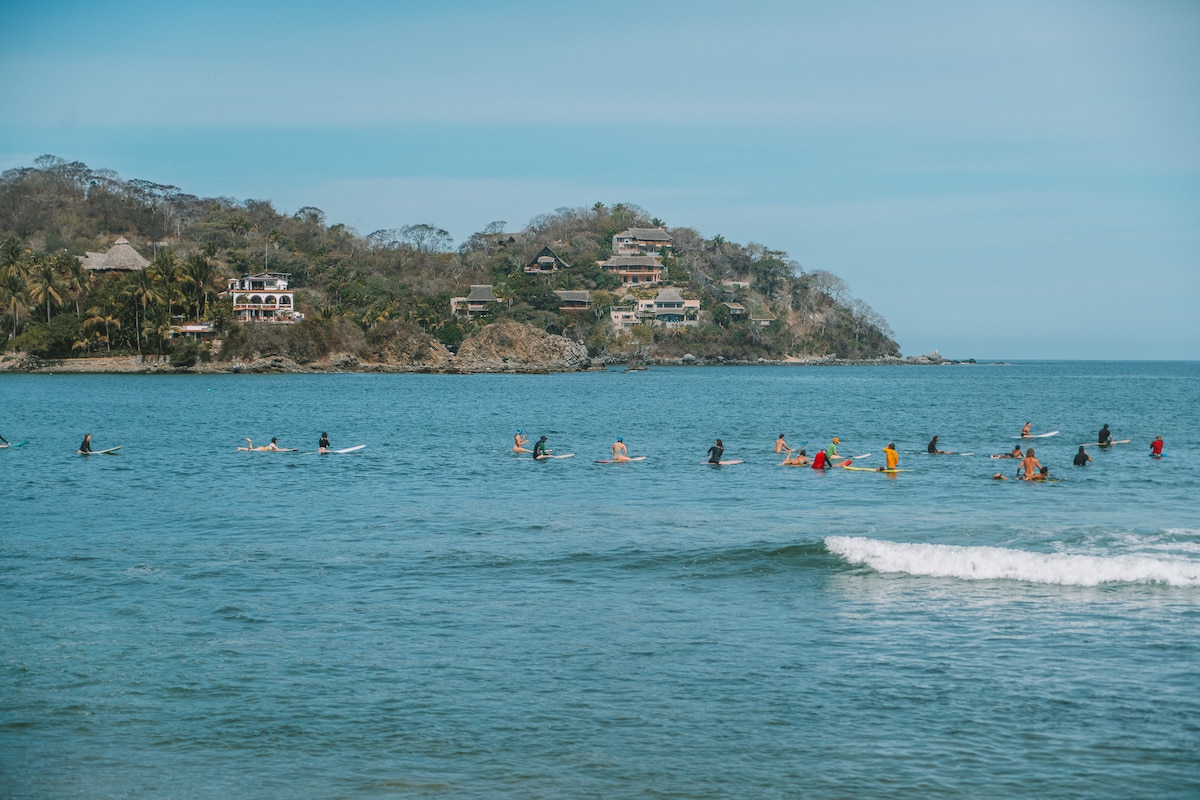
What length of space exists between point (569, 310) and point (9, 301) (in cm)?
8872

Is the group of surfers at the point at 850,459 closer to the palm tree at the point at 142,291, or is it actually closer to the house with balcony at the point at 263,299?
the palm tree at the point at 142,291

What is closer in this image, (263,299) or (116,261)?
(263,299)

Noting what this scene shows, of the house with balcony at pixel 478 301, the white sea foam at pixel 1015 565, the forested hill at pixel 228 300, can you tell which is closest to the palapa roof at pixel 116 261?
the forested hill at pixel 228 300

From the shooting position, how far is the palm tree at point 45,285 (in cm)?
12950

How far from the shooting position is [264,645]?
17344 mm

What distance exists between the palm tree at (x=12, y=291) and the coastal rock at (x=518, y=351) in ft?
186

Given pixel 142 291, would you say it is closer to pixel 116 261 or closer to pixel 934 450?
pixel 116 261

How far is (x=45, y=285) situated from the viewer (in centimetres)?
12925

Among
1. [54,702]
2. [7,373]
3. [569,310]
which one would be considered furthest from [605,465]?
[569,310]

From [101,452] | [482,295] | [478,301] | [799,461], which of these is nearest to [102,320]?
[478,301]

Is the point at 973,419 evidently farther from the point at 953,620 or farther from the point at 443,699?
the point at 443,699

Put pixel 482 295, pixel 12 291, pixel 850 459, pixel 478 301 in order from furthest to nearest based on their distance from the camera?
pixel 478 301
pixel 482 295
pixel 12 291
pixel 850 459

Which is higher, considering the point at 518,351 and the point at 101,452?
the point at 518,351

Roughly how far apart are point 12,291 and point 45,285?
3.94m
